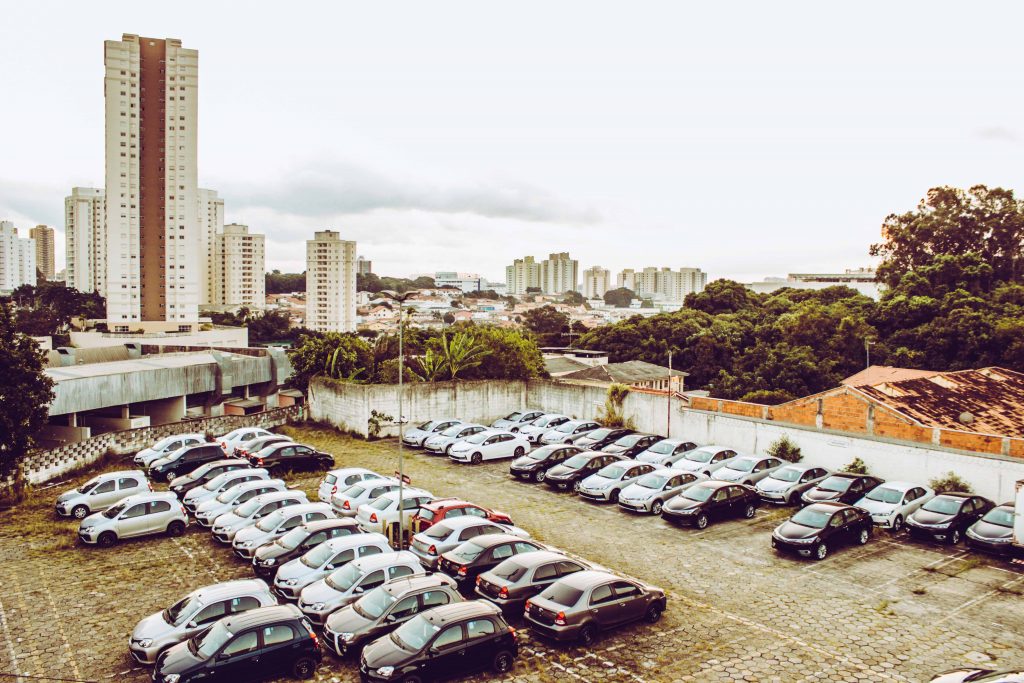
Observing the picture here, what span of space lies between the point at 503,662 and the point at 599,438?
16373mm

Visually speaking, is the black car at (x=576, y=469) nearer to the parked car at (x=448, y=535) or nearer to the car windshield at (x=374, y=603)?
the parked car at (x=448, y=535)

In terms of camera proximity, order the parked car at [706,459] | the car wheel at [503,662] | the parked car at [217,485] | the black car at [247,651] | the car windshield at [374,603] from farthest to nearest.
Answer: the parked car at [706,459] < the parked car at [217,485] < the car windshield at [374,603] < the car wheel at [503,662] < the black car at [247,651]

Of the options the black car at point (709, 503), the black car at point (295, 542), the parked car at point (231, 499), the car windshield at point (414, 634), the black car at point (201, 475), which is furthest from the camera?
the black car at point (201, 475)

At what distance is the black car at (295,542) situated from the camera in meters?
14.5

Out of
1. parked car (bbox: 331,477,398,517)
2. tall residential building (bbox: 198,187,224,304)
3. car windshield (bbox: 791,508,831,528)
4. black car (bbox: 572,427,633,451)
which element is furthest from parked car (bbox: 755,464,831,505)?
tall residential building (bbox: 198,187,224,304)

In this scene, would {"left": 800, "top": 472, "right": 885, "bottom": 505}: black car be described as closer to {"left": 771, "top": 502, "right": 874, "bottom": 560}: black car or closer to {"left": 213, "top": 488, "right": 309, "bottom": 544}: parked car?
{"left": 771, "top": 502, "right": 874, "bottom": 560}: black car

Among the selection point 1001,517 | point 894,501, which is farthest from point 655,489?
point 1001,517

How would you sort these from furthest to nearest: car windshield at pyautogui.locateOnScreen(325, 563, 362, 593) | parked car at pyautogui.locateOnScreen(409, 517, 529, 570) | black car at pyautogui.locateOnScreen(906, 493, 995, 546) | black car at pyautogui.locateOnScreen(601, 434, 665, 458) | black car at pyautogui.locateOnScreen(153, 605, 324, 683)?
black car at pyautogui.locateOnScreen(601, 434, 665, 458)
black car at pyautogui.locateOnScreen(906, 493, 995, 546)
parked car at pyautogui.locateOnScreen(409, 517, 529, 570)
car windshield at pyautogui.locateOnScreen(325, 563, 362, 593)
black car at pyautogui.locateOnScreen(153, 605, 324, 683)

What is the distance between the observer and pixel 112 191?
8600 cm

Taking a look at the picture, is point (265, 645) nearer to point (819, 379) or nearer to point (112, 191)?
point (819, 379)

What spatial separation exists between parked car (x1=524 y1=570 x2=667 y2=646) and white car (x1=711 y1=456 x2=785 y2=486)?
978cm

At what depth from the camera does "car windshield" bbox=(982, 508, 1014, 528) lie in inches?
640

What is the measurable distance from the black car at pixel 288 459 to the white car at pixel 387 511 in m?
6.74

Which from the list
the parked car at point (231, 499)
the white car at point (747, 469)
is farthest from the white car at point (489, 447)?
the white car at point (747, 469)
